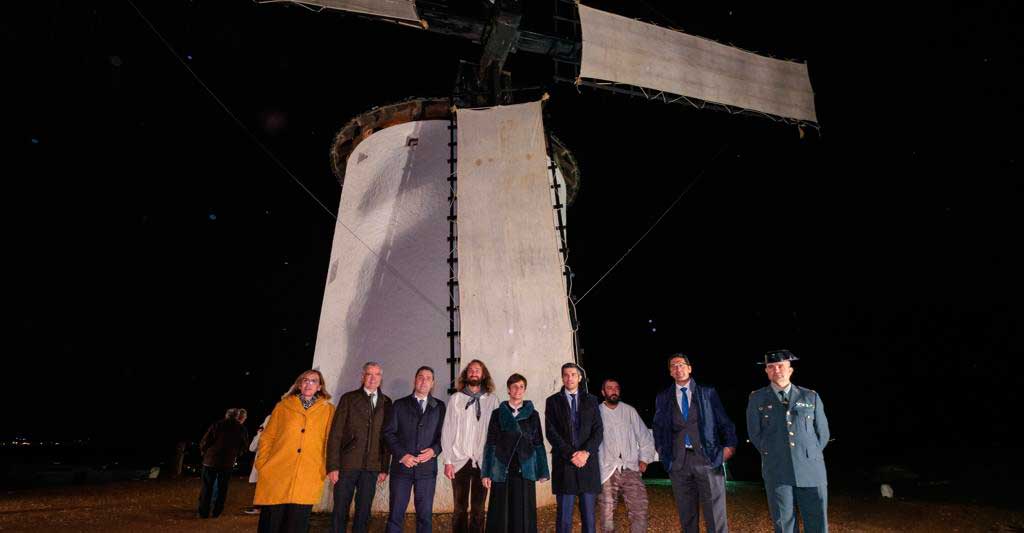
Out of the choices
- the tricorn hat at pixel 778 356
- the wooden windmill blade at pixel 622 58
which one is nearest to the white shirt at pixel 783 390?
the tricorn hat at pixel 778 356

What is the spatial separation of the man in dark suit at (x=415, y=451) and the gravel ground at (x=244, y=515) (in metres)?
1.65

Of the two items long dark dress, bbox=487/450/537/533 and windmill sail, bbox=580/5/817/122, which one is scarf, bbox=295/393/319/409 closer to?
long dark dress, bbox=487/450/537/533

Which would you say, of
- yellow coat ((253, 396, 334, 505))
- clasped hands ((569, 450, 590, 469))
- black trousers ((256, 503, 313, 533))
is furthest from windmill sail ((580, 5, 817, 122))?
black trousers ((256, 503, 313, 533))

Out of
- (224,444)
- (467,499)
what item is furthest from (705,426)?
(224,444)

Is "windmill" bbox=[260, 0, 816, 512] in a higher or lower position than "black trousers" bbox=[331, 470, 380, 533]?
higher

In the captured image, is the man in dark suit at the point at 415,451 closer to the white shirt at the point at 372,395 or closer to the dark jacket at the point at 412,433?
the dark jacket at the point at 412,433

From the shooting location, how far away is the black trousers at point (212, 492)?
700 centimetres

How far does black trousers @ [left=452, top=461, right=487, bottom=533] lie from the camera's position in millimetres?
4793

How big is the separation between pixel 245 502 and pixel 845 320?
29.3 m

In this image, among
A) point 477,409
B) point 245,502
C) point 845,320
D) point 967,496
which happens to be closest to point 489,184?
point 477,409

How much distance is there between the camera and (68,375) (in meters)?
51.2

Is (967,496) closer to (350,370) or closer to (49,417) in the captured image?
(350,370)

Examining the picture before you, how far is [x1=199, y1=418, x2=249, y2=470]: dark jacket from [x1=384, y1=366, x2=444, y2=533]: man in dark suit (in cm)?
366

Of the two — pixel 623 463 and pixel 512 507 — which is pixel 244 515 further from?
pixel 623 463
